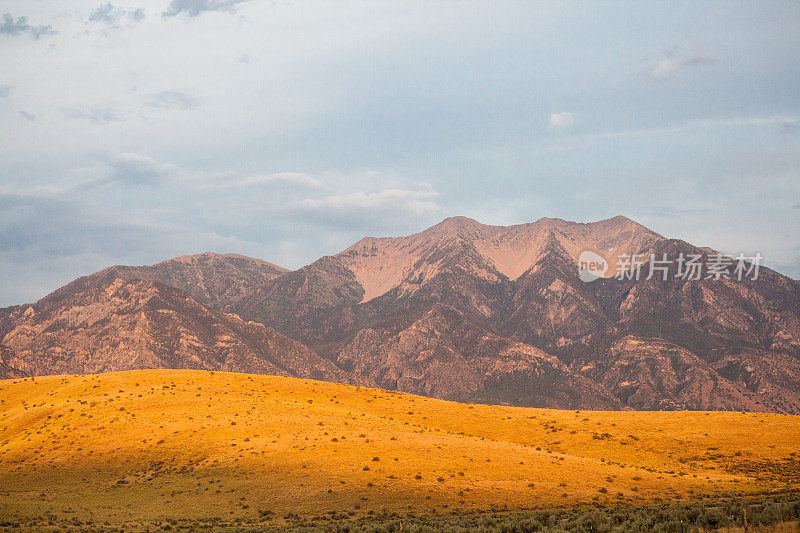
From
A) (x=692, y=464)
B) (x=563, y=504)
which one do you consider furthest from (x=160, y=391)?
(x=692, y=464)

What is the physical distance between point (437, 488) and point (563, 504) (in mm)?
10787

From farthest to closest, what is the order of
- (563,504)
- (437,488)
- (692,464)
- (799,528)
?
(692,464), (437,488), (563,504), (799,528)

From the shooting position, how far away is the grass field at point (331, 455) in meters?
53.6

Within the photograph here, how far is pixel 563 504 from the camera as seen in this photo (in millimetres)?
51875

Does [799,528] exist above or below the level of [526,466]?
above

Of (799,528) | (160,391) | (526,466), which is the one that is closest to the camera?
(799,528)

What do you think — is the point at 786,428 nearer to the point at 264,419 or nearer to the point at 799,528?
the point at 799,528

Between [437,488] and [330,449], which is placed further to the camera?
[330,449]

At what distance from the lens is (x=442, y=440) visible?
70.4 m

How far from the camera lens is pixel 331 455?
6372cm

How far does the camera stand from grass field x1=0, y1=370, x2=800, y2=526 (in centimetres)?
5359

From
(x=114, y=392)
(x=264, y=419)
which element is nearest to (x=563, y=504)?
(x=264, y=419)

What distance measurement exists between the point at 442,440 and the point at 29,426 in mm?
52401

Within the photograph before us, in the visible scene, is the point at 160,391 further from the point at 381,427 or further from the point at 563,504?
the point at 563,504
